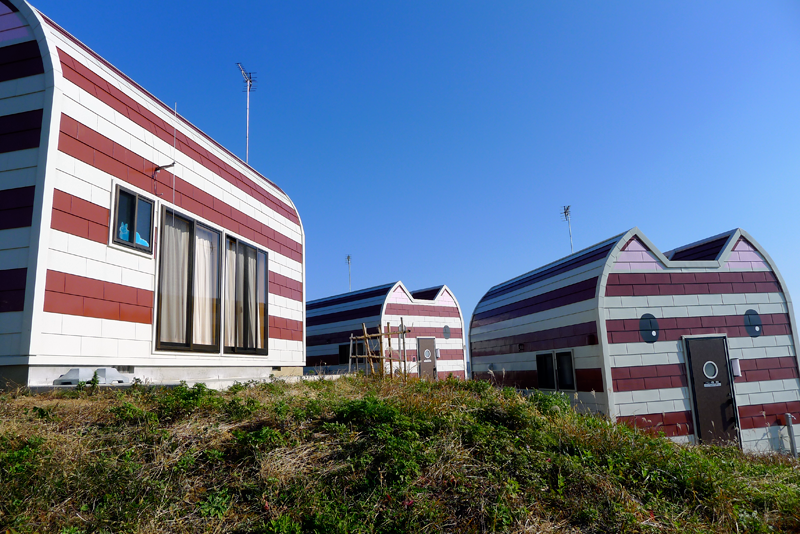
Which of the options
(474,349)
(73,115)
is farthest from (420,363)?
(73,115)

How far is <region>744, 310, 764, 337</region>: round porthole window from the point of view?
12.6m

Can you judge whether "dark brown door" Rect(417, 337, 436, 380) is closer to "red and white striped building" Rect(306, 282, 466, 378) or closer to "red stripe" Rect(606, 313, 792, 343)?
"red and white striped building" Rect(306, 282, 466, 378)

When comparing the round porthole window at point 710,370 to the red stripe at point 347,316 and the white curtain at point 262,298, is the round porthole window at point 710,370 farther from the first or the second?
the red stripe at point 347,316

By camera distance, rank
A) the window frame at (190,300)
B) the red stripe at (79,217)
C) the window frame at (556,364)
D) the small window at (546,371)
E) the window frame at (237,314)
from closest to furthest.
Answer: the red stripe at (79,217) < the window frame at (190,300) < the window frame at (237,314) < the window frame at (556,364) < the small window at (546,371)

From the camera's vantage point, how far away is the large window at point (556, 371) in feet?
43.5

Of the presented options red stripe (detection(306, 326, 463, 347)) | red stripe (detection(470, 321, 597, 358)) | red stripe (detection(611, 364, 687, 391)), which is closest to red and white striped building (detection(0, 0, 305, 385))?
red stripe (detection(470, 321, 597, 358))

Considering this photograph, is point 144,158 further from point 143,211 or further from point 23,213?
point 23,213

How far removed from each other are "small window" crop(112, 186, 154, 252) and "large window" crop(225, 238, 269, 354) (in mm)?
2094

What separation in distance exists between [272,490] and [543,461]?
2839 millimetres

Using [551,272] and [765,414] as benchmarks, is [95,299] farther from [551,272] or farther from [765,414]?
[765,414]

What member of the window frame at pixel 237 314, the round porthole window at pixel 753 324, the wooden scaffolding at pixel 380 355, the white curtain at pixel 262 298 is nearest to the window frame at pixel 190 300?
the window frame at pixel 237 314

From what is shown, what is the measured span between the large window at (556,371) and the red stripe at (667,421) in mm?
1774

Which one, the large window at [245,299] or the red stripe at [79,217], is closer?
the red stripe at [79,217]

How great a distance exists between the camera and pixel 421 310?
23.4m
